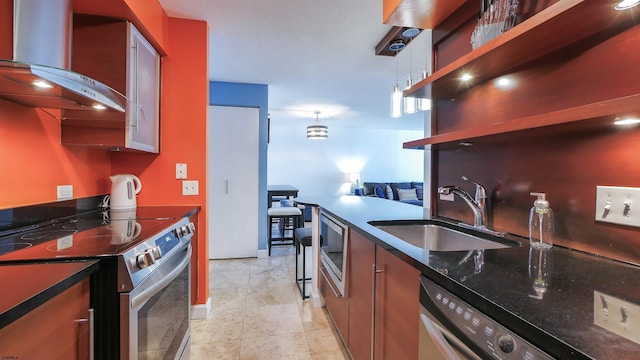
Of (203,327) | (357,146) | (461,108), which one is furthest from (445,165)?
(357,146)

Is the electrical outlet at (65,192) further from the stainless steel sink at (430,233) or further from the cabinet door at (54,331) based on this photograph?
the stainless steel sink at (430,233)

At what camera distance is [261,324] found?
88.3 inches

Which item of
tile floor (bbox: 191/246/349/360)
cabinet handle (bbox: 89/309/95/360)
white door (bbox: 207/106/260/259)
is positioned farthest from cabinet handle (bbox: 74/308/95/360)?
white door (bbox: 207/106/260/259)

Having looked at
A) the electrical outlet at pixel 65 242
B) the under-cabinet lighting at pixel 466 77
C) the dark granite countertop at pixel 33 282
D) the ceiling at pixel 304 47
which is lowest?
the dark granite countertop at pixel 33 282

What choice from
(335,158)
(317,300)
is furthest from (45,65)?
(335,158)

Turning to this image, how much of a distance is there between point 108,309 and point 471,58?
5.49 feet

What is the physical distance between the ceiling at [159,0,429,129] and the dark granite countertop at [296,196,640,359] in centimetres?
181

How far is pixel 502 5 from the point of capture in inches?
46.8

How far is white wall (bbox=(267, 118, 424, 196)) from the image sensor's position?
7.14m

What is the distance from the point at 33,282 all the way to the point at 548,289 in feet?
4.37

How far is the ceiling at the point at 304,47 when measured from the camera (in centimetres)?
209

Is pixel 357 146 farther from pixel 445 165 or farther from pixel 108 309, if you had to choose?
pixel 108 309

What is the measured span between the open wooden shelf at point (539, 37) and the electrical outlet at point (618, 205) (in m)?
0.51

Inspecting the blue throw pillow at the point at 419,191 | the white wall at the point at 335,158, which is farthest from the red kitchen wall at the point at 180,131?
the blue throw pillow at the point at 419,191
